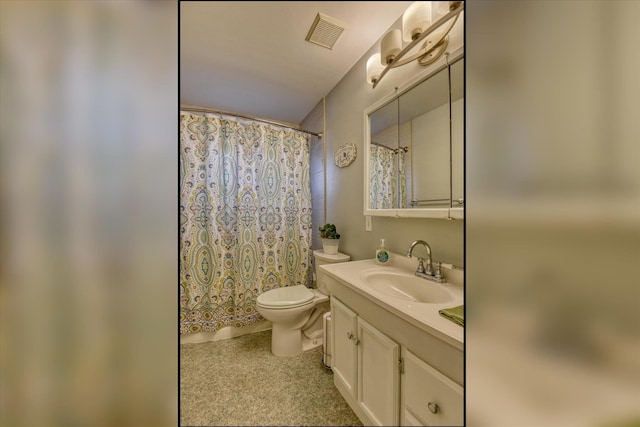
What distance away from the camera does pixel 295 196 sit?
3.65 feet

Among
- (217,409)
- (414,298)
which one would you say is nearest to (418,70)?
(414,298)

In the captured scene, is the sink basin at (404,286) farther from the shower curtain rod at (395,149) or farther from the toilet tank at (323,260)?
the shower curtain rod at (395,149)

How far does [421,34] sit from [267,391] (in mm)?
1903

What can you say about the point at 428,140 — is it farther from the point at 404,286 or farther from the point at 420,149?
the point at 404,286

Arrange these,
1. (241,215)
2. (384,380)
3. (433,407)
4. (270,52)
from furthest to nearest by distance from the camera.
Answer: (270,52), (241,215), (384,380), (433,407)

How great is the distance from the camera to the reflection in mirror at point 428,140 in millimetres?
1030

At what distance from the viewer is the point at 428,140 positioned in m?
1.10

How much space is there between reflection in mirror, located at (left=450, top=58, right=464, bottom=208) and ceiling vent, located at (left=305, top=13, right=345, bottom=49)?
0.64m

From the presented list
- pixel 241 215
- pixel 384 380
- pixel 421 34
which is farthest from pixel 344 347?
pixel 421 34

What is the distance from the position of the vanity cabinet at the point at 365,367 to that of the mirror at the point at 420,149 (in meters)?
0.62

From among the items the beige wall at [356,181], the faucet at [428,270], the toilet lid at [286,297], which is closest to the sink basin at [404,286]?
the faucet at [428,270]
